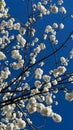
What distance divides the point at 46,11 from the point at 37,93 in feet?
15.9

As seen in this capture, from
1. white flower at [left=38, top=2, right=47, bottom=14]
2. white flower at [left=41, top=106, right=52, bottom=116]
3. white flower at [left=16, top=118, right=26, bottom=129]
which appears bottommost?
white flower at [left=41, top=106, right=52, bottom=116]

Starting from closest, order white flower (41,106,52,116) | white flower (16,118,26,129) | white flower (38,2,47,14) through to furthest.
Result: 1. white flower (41,106,52,116)
2. white flower (16,118,26,129)
3. white flower (38,2,47,14)

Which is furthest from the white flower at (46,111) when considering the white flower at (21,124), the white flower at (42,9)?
the white flower at (42,9)

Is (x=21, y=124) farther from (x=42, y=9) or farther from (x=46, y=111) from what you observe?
(x=42, y=9)

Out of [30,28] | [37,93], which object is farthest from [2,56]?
[37,93]

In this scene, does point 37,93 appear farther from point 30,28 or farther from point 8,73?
point 8,73

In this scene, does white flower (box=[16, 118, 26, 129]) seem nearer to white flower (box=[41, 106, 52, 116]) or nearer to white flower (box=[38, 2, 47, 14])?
white flower (box=[41, 106, 52, 116])

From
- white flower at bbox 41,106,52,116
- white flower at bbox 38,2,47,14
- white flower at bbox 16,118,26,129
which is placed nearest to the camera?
white flower at bbox 41,106,52,116

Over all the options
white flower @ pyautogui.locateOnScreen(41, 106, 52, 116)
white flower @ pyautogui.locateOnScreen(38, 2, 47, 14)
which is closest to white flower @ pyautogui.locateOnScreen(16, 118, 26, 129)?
white flower @ pyautogui.locateOnScreen(41, 106, 52, 116)

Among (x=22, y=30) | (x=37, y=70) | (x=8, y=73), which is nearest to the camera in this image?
(x=37, y=70)

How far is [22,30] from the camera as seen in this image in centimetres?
1100

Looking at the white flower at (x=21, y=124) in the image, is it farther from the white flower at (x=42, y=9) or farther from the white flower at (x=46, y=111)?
the white flower at (x=42, y=9)

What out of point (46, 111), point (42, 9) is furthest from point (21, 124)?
point (42, 9)

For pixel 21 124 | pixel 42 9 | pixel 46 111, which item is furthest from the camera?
pixel 42 9
